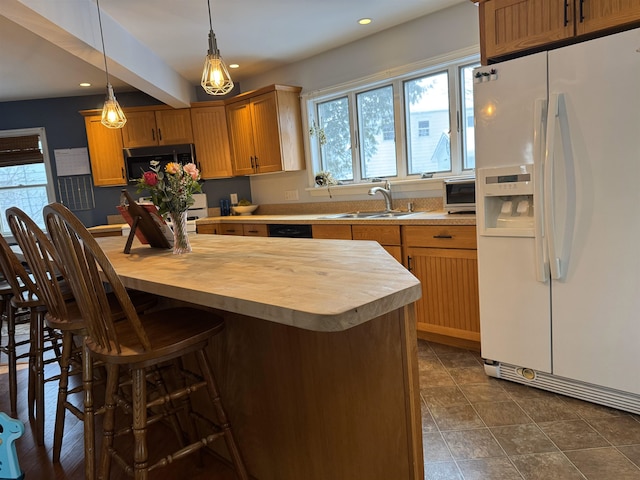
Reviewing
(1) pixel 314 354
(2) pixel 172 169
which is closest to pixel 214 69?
(2) pixel 172 169

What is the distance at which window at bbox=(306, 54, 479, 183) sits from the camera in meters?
3.28

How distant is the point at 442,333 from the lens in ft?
9.36

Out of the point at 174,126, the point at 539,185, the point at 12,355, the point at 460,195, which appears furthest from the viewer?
the point at 174,126

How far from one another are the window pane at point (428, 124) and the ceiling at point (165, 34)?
54 cm

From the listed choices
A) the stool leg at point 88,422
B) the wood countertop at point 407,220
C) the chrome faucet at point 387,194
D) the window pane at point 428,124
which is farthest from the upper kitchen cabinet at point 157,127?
the stool leg at point 88,422

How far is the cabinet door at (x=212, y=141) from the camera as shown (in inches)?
184

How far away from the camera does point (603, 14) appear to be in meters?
1.87

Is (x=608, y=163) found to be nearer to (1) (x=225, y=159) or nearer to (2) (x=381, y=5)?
(2) (x=381, y=5)

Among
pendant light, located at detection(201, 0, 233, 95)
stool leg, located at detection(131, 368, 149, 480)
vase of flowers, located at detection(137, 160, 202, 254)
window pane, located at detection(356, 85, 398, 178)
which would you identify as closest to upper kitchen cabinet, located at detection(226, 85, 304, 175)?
window pane, located at detection(356, 85, 398, 178)

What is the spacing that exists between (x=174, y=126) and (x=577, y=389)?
4.38 meters

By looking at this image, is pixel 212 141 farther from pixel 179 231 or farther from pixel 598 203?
pixel 598 203

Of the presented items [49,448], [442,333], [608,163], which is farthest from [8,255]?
[608,163]

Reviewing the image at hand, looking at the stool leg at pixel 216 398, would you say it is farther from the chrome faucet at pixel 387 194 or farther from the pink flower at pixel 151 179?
the chrome faucet at pixel 387 194

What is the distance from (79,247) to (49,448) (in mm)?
1376
